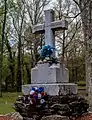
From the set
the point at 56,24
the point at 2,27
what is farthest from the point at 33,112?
the point at 2,27

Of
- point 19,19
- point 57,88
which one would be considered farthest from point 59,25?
point 19,19

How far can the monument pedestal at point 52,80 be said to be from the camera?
793cm

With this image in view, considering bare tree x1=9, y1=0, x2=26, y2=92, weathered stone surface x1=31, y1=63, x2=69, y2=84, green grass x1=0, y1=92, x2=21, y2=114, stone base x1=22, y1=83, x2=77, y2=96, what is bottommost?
green grass x1=0, y1=92, x2=21, y2=114

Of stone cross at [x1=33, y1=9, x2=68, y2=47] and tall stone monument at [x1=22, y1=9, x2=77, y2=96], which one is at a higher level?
stone cross at [x1=33, y1=9, x2=68, y2=47]

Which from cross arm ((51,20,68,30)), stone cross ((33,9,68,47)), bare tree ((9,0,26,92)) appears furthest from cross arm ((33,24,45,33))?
bare tree ((9,0,26,92))

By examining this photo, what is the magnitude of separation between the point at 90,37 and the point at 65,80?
4.05 metres

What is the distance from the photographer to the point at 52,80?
26.9 ft

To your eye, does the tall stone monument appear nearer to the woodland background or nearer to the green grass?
the green grass

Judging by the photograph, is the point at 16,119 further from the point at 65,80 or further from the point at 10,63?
the point at 10,63

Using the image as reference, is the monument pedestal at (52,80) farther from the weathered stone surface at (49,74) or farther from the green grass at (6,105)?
the green grass at (6,105)

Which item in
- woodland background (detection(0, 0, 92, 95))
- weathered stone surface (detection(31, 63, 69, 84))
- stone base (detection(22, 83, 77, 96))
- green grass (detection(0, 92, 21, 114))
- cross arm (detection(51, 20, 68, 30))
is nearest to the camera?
stone base (detection(22, 83, 77, 96))

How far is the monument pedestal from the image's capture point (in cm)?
793

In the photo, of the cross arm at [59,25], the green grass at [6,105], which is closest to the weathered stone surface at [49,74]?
the cross arm at [59,25]

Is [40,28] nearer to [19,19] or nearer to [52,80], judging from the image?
[52,80]
